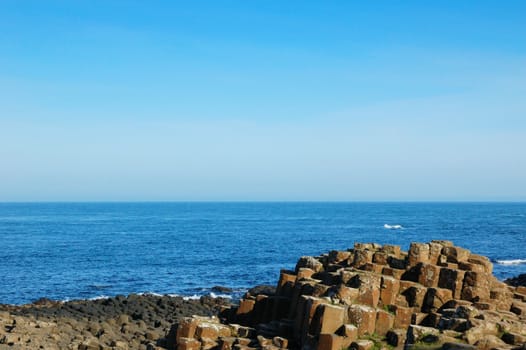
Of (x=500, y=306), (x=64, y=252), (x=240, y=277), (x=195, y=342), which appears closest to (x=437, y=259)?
(x=500, y=306)

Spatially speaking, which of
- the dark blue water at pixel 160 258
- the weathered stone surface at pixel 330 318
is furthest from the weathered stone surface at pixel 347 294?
the dark blue water at pixel 160 258

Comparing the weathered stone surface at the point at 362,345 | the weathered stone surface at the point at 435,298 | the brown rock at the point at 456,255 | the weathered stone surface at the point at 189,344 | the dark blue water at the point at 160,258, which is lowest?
the dark blue water at the point at 160,258

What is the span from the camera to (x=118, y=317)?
112ft

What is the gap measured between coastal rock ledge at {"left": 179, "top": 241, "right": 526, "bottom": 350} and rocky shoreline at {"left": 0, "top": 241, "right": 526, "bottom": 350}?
32 millimetres

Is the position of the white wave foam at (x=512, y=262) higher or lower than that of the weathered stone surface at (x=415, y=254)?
lower

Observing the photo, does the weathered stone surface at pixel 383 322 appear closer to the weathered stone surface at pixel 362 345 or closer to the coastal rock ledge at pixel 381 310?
the coastal rock ledge at pixel 381 310

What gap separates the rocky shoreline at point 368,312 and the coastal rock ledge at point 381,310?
32 mm

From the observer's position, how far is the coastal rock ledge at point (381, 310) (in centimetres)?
1617

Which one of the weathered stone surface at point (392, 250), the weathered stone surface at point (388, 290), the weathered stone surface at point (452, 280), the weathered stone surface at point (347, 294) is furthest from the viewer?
the weathered stone surface at point (392, 250)

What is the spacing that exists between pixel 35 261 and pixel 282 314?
52276mm

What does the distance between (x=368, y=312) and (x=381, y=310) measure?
3.30 feet

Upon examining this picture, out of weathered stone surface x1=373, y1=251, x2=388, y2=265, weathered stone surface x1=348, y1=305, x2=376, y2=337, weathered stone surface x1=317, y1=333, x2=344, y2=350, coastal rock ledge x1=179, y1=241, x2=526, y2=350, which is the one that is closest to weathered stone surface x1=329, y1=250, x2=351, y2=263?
coastal rock ledge x1=179, y1=241, x2=526, y2=350

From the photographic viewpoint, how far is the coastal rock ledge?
637 inches

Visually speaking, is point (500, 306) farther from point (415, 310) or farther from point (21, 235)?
point (21, 235)
